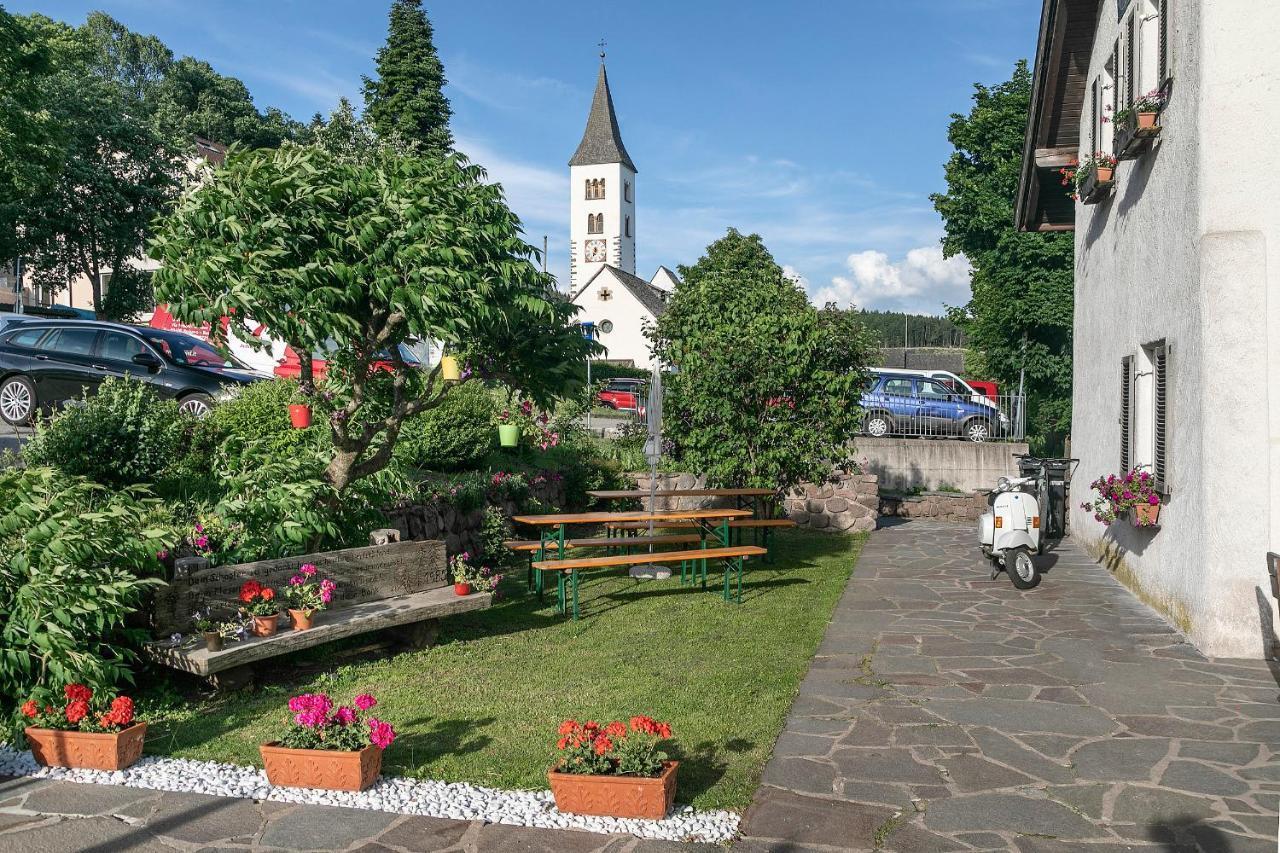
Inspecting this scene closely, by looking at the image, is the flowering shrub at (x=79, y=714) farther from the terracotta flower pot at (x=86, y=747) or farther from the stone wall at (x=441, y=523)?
the stone wall at (x=441, y=523)

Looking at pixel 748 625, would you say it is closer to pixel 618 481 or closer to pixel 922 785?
pixel 922 785

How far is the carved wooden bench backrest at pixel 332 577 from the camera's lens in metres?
6.64

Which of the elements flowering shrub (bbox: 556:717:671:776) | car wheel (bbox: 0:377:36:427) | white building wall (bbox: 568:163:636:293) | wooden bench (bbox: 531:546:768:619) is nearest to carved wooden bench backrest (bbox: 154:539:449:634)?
wooden bench (bbox: 531:546:768:619)

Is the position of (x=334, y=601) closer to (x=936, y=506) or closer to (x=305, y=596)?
(x=305, y=596)

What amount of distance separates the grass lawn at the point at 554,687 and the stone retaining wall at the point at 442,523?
4.81 feet

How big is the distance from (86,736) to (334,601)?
8.21 feet

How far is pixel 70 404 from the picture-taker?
9.86m

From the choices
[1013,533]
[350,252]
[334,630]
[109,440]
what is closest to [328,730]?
[334,630]

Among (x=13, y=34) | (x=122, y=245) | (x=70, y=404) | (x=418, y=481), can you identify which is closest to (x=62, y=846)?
(x=70, y=404)

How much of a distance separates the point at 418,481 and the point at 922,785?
815 centimetres

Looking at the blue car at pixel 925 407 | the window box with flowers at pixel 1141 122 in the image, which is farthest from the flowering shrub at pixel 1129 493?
the blue car at pixel 925 407

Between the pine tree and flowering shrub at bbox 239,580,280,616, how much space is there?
41845mm

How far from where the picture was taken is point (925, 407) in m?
24.5

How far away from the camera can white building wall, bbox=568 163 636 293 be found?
82000mm
